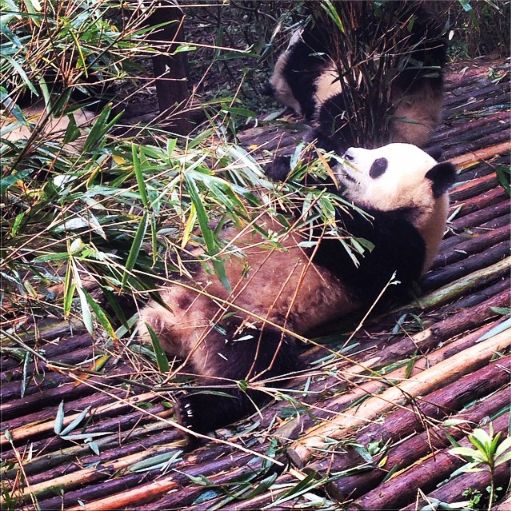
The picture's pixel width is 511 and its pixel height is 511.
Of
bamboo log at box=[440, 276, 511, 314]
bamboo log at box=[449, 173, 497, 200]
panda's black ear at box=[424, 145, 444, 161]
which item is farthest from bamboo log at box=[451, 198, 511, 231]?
bamboo log at box=[440, 276, 511, 314]

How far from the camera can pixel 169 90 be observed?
3965 millimetres

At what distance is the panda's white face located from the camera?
3.03 metres

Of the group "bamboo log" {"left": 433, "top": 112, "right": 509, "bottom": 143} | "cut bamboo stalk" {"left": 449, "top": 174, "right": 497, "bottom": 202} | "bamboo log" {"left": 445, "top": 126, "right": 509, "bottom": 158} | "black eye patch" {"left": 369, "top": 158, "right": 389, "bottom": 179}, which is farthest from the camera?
"bamboo log" {"left": 433, "top": 112, "right": 509, "bottom": 143}

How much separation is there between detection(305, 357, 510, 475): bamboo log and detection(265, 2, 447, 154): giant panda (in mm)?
1659

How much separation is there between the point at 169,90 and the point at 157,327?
1649 millimetres

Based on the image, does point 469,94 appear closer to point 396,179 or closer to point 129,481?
point 396,179

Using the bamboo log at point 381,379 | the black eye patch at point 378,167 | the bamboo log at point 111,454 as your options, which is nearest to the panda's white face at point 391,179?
the black eye patch at point 378,167

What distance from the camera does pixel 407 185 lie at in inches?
120

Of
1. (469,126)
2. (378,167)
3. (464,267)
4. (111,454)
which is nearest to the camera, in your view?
(111,454)

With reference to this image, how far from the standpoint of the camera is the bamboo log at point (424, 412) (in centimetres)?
201

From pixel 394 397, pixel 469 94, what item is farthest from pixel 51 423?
pixel 469 94

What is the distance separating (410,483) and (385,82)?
2.27m

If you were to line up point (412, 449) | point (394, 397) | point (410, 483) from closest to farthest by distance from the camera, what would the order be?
point (410, 483) < point (412, 449) < point (394, 397)

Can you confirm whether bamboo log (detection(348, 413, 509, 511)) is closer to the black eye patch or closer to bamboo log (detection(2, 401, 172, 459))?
bamboo log (detection(2, 401, 172, 459))
